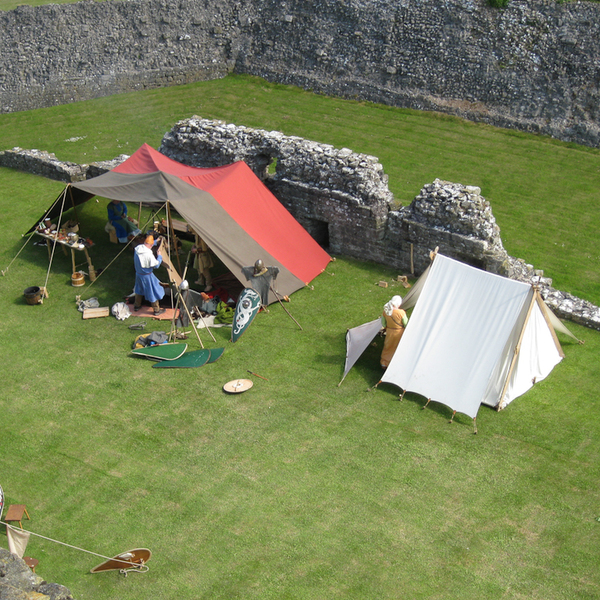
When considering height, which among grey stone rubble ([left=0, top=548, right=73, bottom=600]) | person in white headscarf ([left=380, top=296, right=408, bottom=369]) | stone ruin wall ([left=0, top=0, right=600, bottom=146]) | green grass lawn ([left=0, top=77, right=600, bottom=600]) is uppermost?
stone ruin wall ([left=0, top=0, right=600, bottom=146])

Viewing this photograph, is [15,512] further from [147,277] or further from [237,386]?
[147,277]

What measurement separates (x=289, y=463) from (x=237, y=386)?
1.66 metres

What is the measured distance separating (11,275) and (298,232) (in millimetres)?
5448

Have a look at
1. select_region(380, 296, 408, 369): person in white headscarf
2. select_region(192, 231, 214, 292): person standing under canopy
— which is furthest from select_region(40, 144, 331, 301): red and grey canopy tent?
select_region(380, 296, 408, 369): person in white headscarf

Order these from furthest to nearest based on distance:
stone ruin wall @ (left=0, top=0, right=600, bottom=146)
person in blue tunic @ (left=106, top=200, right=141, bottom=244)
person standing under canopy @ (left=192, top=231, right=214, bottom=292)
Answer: stone ruin wall @ (left=0, top=0, right=600, bottom=146), person in blue tunic @ (left=106, top=200, right=141, bottom=244), person standing under canopy @ (left=192, top=231, right=214, bottom=292)

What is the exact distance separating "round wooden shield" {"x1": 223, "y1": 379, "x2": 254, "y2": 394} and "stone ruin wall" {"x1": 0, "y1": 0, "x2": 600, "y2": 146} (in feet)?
41.3

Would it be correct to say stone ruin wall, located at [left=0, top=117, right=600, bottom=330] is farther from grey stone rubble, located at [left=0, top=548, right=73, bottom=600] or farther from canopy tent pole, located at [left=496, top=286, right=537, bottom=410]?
grey stone rubble, located at [left=0, top=548, right=73, bottom=600]

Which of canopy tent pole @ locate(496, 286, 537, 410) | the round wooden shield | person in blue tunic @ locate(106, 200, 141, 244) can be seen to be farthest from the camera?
person in blue tunic @ locate(106, 200, 141, 244)

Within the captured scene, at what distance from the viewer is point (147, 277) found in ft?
38.1

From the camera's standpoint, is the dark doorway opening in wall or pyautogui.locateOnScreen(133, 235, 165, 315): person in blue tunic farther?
the dark doorway opening in wall

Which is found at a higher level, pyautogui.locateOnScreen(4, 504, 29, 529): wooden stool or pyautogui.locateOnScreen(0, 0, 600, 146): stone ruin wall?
pyautogui.locateOnScreen(0, 0, 600, 146): stone ruin wall

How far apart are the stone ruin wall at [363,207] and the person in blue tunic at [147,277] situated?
3269 mm

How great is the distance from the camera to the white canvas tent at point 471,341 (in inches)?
377

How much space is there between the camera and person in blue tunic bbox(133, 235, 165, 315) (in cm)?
1145
